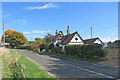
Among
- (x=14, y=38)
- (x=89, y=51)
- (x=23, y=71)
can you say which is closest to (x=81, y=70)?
(x=23, y=71)

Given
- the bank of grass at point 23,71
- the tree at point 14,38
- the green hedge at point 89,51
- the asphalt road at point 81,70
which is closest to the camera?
the bank of grass at point 23,71

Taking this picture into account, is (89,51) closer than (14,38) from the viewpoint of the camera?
Yes

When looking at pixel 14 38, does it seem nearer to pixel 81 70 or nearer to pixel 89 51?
pixel 89 51

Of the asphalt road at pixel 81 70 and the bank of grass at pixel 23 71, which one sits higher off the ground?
the bank of grass at pixel 23 71

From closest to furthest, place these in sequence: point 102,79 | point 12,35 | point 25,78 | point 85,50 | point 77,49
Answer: point 25,78
point 102,79
point 85,50
point 77,49
point 12,35

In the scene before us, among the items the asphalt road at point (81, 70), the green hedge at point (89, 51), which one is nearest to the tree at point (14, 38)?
the green hedge at point (89, 51)

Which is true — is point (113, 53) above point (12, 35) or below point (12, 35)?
below

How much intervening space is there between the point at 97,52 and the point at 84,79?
11.6 metres

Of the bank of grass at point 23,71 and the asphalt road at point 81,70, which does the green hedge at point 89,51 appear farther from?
the bank of grass at point 23,71

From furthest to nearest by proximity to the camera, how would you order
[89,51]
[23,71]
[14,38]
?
[14,38] → [89,51] → [23,71]

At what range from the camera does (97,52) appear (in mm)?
18312

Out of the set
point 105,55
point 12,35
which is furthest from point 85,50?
point 12,35

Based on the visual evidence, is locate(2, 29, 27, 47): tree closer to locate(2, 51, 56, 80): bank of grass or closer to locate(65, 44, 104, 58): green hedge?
locate(65, 44, 104, 58): green hedge

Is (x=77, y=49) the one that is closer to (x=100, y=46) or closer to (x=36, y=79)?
(x=100, y=46)
